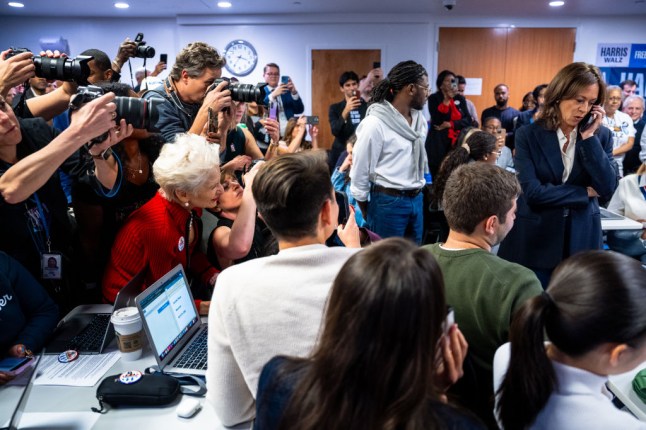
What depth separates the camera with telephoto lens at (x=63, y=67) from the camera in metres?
1.91

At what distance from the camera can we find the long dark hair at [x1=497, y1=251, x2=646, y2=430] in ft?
3.12

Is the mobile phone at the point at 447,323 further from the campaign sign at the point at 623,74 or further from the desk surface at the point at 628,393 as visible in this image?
the campaign sign at the point at 623,74

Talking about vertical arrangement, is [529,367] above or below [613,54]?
below

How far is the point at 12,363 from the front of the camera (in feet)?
4.83

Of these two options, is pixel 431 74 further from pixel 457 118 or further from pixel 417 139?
pixel 417 139

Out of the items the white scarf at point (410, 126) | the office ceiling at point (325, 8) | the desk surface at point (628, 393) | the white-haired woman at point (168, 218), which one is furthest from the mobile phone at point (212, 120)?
the office ceiling at point (325, 8)

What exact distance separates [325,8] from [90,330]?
20.3 ft

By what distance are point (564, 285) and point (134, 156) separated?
183 cm

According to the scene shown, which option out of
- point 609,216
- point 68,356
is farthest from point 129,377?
point 609,216

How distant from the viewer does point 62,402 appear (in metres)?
1.40

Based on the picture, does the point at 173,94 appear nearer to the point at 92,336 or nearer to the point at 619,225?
the point at 92,336

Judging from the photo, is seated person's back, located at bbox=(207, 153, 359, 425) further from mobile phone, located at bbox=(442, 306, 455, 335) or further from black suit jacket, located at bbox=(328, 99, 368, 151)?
black suit jacket, located at bbox=(328, 99, 368, 151)

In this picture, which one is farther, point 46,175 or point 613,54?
point 613,54

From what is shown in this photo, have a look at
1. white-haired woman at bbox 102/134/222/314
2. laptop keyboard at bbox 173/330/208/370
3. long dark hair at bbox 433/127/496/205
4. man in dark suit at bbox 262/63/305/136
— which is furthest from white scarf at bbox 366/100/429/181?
man in dark suit at bbox 262/63/305/136
